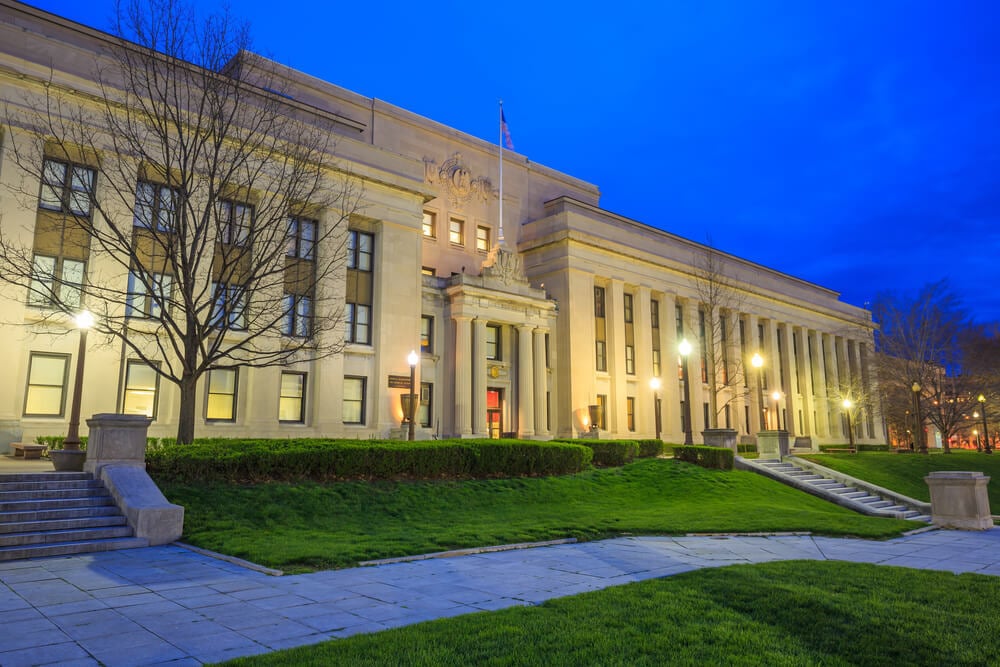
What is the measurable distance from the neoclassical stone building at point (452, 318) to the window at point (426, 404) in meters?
0.09

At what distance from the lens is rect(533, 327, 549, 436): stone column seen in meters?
37.5

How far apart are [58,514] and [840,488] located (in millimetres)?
26768

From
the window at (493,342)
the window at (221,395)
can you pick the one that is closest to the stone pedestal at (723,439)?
the window at (493,342)

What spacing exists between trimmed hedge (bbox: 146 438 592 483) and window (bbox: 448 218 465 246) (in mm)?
21933

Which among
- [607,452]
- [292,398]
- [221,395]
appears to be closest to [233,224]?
[221,395]

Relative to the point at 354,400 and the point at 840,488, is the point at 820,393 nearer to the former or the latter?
the point at 840,488

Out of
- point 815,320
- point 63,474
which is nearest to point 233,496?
point 63,474

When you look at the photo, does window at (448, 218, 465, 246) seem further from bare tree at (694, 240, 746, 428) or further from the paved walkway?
the paved walkway

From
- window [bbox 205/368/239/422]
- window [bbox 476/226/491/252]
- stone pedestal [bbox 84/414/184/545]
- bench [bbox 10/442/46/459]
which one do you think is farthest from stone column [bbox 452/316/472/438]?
stone pedestal [bbox 84/414/184/545]

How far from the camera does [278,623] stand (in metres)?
6.61

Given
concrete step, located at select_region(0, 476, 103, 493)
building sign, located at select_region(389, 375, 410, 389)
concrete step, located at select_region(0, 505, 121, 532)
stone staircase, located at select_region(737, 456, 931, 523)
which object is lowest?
stone staircase, located at select_region(737, 456, 931, 523)

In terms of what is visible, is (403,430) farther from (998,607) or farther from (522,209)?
(998,607)

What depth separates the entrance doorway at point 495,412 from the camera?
38.1 m

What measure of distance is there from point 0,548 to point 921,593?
13.9 meters
